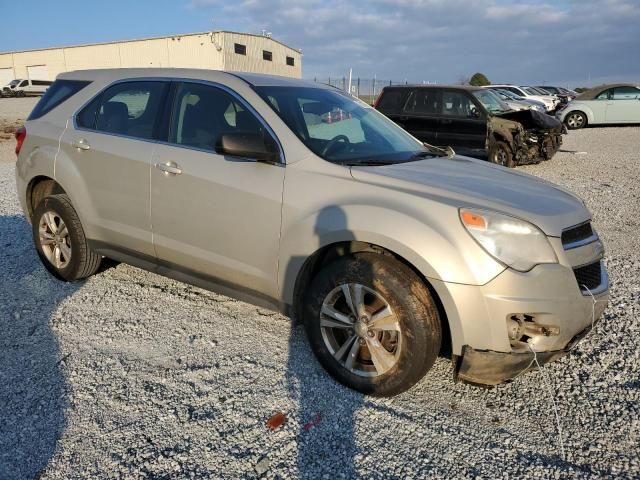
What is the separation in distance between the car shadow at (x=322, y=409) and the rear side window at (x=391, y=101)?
949cm

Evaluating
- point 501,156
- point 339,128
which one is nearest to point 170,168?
point 339,128

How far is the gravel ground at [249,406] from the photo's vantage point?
2.52m

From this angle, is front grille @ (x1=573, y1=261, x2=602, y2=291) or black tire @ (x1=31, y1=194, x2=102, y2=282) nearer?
front grille @ (x1=573, y1=261, x2=602, y2=291)

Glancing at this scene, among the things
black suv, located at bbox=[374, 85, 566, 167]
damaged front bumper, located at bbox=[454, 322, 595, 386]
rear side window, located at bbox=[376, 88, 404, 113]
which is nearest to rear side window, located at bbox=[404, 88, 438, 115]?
black suv, located at bbox=[374, 85, 566, 167]

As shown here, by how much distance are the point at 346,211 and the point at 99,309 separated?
239cm

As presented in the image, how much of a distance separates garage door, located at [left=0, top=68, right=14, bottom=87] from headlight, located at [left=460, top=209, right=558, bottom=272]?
68.6 m

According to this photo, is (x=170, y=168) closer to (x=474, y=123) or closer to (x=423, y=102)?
(x=474, y=123)

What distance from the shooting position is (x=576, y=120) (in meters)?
21.1

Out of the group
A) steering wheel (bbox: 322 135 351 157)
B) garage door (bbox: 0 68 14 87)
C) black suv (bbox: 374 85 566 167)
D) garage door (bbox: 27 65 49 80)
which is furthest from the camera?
garage door (bbox: 0 68 14 87)

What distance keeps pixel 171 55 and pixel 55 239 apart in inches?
1779

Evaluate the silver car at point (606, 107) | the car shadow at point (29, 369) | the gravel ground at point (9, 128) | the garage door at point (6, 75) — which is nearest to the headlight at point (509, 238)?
the car shadow at point (29, 369)

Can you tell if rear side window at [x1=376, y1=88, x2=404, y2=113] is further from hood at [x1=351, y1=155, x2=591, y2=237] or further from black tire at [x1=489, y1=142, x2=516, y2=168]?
hood at [x1=351, y1=155, x2=591, y2=237]

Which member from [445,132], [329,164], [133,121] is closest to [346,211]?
[329,164]

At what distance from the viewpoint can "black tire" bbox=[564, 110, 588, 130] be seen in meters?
20.9
